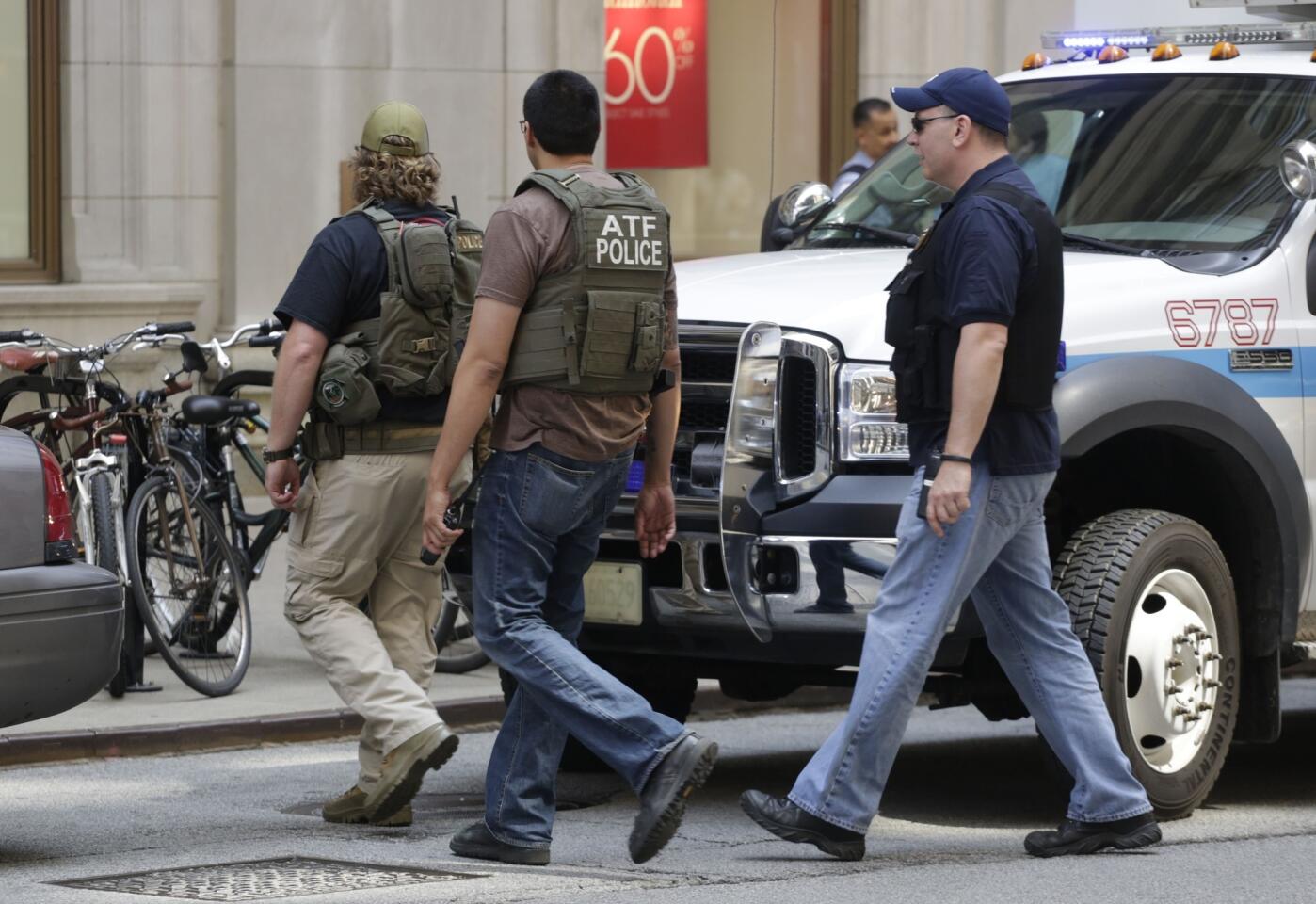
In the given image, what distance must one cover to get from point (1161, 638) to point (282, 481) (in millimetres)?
2455

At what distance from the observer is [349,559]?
6.93 meters

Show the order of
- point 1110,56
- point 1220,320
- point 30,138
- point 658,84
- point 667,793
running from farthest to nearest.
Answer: point 658,84 → point 30,138 → point 1110,56 → point 1220,320 → point 667,793

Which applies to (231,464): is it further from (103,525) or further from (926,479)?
(926,479)

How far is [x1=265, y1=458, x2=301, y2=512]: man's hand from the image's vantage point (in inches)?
269

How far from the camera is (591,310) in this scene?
239 inches

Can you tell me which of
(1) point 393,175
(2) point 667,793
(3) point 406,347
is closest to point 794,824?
(2) point 667,793

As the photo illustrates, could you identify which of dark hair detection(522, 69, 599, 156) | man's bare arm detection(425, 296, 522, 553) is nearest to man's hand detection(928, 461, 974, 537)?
man's bare arm detection(425, 296, 522, 553)

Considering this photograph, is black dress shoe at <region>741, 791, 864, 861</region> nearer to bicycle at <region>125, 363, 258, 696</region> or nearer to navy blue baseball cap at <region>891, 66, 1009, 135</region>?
navy blue baseball cap at <region>891, 66, 1009, 135</region>

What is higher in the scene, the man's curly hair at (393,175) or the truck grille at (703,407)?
the man's curly hair at (393,175)

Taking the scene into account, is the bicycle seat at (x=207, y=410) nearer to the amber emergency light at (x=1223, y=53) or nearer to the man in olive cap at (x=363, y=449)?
the man in olive cap at (x=363, y=449)

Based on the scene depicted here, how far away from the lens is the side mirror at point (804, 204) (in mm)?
8586

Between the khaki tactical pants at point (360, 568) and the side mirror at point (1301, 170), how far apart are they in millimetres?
2598

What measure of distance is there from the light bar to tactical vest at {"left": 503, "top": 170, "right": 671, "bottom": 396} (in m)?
3.03

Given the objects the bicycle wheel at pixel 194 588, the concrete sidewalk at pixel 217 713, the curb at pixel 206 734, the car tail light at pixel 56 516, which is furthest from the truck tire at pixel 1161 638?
the bicycle wheel at pixel 194 588
